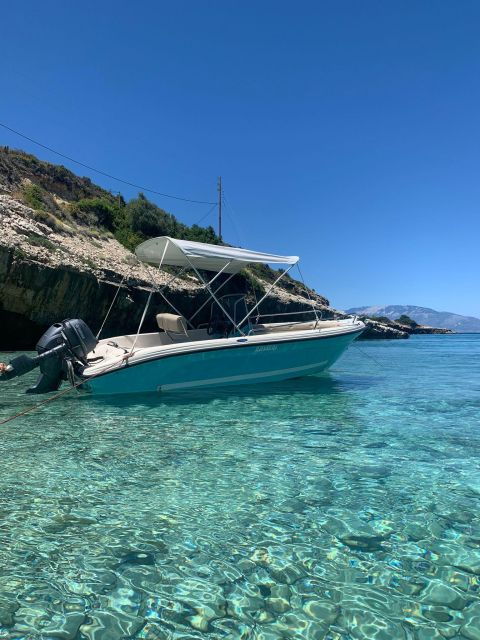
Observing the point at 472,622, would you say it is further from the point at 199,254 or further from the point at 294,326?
the point at 294,326

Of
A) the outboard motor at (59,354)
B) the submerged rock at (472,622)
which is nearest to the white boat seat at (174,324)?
the outboard motor at (59,354)

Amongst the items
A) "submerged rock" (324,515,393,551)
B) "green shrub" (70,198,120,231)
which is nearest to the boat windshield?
"submerged rock" (324,515,393,551)

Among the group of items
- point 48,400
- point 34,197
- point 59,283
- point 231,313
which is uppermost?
point 34,197

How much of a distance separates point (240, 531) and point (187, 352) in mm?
6271

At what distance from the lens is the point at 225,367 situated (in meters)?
10.1

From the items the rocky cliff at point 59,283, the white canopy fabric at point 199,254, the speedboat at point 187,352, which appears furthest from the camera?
the rocky cliff at point 59,283

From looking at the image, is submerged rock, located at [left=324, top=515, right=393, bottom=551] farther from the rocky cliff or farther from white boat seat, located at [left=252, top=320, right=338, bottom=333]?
the rocky cliff

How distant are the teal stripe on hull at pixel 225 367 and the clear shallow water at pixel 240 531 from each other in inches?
89.6

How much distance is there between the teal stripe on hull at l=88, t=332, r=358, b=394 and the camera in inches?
364

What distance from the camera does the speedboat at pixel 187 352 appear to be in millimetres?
8828

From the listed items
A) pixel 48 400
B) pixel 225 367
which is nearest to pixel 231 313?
pixel 225 367

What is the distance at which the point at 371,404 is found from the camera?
29.5 feet

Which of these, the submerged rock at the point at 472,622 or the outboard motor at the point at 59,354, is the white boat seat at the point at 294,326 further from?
the submerged rock at the point at 472,622

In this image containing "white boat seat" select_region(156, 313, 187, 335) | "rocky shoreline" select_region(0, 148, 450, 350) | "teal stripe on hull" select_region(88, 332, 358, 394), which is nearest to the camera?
"teal stripe on hull" select_region(88, 332, 358, 394)
